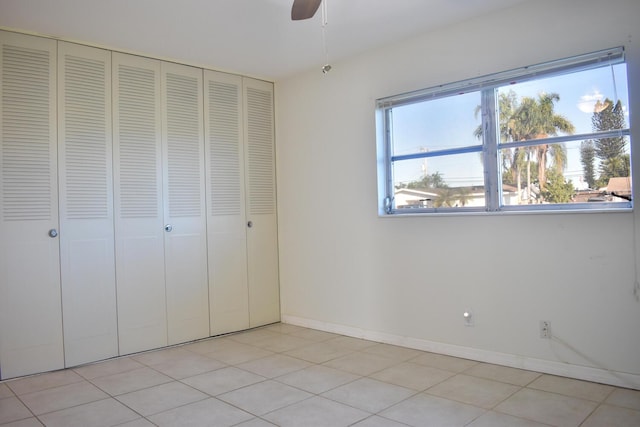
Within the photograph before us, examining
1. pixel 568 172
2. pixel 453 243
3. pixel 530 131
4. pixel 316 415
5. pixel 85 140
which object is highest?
pixel 85 140

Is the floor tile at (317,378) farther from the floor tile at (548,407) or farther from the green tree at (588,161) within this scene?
the green tree at (588,161)

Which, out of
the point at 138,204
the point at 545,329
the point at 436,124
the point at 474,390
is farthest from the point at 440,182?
the point at 138,204

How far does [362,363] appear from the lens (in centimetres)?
343

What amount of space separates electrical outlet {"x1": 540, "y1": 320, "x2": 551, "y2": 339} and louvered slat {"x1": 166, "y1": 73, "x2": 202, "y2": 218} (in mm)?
2905

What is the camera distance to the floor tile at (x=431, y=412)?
243 centimetres

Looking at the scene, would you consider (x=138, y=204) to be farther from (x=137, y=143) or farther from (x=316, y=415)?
(x=316, y=415)

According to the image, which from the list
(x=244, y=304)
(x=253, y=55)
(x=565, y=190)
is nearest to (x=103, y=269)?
(x=244, y=304)

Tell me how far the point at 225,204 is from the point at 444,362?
238 centimetres

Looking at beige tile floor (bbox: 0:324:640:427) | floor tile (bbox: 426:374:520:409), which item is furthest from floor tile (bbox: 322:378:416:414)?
floor tile (bbox: 426:374:520:409)

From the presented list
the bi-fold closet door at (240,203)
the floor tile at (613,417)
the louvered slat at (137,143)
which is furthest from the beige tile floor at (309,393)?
the louvered slat at (137,143)

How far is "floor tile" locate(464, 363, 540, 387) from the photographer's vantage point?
9.71 feet

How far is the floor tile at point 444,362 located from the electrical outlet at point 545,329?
52cm

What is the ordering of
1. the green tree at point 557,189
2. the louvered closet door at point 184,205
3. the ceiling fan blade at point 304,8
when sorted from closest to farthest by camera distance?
the ceiling fan blade at point 304,8, the green tree at point 557,189, the louvered closet door at point 184,205

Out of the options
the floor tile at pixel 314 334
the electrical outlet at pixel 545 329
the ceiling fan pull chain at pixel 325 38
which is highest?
the ceiling fan pull chain at pixel 325 38
